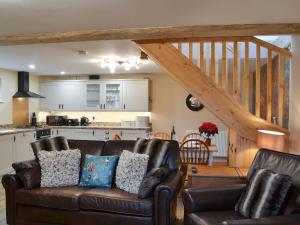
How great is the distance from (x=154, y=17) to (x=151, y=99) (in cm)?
451

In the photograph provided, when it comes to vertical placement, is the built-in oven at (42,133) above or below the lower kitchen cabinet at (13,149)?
above

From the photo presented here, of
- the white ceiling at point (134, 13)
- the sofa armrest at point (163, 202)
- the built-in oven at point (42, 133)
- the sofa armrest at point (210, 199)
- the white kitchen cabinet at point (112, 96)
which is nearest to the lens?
the white ceiling at point (134, 13)

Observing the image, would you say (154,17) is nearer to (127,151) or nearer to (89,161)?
(127,151)

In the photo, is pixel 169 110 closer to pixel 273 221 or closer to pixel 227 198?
pixel 227 198

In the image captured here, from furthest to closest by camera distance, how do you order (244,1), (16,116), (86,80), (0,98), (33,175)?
1. (86,80)
2. (16,116)
3. (0,98)
4. (33,175)
5. (244,1)

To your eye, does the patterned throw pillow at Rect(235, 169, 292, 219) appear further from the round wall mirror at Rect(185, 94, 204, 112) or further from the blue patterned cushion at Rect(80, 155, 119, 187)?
the round wall mirror at Rect(185, 94, 204, 112)

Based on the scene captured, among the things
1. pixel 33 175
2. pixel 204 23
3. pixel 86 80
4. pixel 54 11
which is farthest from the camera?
pixel 86 80

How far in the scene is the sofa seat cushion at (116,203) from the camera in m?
2.82

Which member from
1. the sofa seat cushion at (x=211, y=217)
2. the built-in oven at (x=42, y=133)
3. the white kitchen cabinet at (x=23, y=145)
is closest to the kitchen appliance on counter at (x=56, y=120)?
the built-in oven at (x=42, y=133)

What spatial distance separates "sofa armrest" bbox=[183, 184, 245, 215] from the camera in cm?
255

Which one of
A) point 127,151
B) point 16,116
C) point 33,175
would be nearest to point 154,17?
point 127,151

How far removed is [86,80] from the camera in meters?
7.33

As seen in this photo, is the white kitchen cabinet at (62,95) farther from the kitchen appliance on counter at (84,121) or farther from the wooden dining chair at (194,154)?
the wooden dining chair at (194,154)

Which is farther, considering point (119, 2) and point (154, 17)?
point (154, 17)
